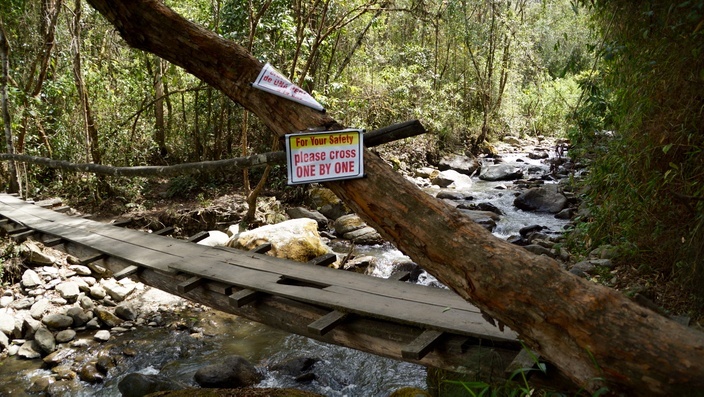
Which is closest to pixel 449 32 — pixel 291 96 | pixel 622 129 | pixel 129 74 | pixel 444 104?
pixel 444 104

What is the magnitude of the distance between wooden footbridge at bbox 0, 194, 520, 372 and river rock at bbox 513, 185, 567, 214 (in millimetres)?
6622

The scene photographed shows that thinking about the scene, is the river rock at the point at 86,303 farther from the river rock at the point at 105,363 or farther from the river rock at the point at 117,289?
the river rock at the point at 105,363

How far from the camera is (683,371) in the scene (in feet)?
5.24

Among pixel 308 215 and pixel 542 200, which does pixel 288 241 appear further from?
pixel 542 200

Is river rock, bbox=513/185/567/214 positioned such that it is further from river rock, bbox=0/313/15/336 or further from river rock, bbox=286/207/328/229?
river rock, bbox=0/313/15/336

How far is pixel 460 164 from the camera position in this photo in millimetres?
14039

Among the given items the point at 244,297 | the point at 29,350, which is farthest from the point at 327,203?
the point at 244,297

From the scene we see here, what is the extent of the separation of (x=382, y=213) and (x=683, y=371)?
122 cm

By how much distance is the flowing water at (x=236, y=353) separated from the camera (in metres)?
4.51

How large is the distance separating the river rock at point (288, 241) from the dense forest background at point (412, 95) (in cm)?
221

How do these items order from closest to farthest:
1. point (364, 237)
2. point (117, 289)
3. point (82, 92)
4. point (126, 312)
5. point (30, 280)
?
point (126, 312) → point (30, 280) → point (117, 289) → point (82, 92) → point (364, 237)

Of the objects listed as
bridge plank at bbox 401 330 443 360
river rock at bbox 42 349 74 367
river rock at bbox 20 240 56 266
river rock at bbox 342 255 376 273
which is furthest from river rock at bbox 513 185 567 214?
river rock at bbox 20 240 56 266

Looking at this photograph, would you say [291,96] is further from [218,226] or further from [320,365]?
[218,226]

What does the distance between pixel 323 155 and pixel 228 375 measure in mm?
2693
